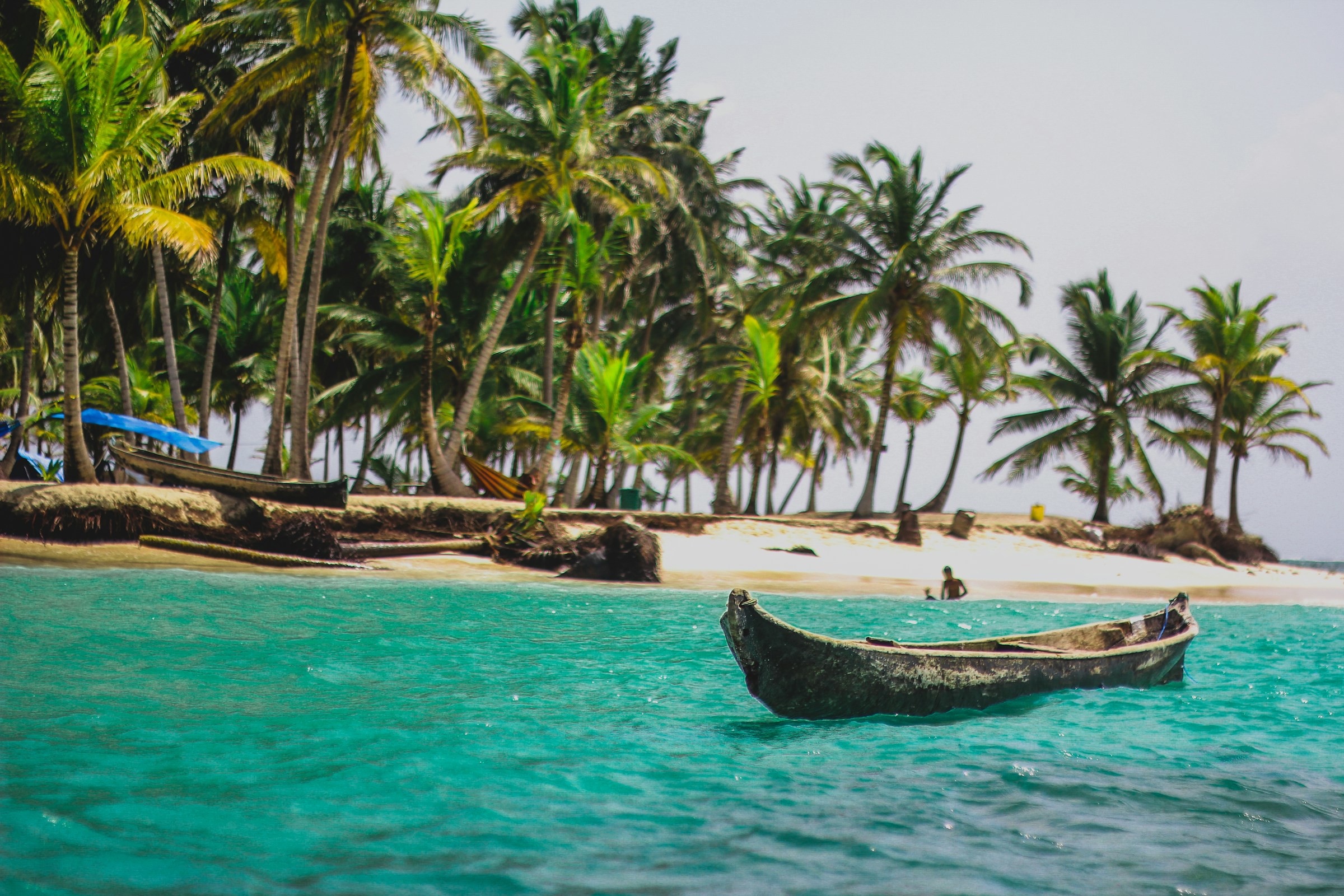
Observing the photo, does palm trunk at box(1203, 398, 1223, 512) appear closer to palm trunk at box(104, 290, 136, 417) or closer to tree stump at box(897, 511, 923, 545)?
tree stump at box(897, 511, 923, 545)

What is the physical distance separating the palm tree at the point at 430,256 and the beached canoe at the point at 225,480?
4798mm

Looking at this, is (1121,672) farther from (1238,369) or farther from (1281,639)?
(1238,369)

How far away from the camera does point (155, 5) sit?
856 inches

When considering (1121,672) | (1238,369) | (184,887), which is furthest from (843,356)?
(184,887)

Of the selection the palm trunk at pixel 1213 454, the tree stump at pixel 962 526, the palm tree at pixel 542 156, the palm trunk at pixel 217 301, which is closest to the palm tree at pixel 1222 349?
the palm trunk at pixel 1213 454

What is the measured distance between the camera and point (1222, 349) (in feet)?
98.1

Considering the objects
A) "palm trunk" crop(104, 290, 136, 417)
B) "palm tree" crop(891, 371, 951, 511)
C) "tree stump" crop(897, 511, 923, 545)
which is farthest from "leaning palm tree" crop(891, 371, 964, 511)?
"palm trunk" crop(104, 290, 136, 417)

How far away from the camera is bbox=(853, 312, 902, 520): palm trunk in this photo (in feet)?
85.7

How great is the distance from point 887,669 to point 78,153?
14820mm

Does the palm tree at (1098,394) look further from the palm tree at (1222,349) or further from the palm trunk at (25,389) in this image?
the palm trunk at (25,389)

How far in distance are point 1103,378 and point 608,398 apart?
18.1 metres

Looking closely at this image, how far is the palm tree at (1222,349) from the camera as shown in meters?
29.6

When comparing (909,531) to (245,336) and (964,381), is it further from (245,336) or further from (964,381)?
(245,336)

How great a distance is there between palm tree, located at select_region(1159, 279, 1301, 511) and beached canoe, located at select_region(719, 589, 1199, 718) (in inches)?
991
